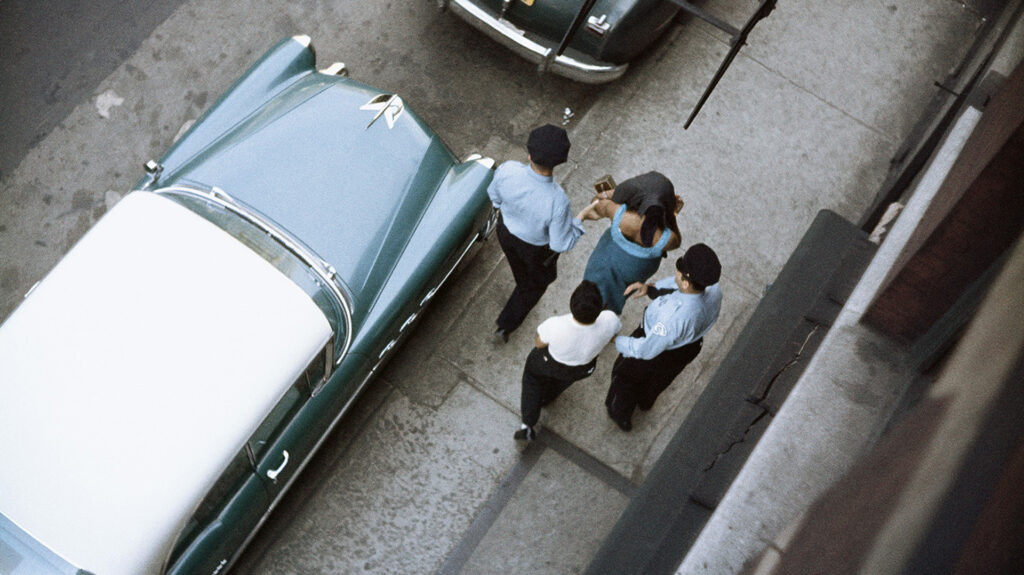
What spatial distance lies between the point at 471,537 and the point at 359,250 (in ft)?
5.70

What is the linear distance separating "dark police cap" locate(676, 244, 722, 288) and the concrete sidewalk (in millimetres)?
1490

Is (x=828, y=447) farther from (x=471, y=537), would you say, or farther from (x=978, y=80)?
(x=978, y=80)

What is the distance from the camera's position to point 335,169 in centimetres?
Result: 443

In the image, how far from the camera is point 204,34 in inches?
243

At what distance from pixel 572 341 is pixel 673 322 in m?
0.50

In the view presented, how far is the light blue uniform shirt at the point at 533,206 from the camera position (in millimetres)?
4230

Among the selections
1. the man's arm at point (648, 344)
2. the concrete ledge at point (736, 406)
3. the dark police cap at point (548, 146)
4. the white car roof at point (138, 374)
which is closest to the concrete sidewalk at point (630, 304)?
the concrete ledge at point (736, 406)

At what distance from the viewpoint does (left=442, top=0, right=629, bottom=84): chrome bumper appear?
5.72m

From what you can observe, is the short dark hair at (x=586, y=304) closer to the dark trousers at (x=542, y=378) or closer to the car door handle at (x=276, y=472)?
the dark trousers at (x=542, y=378)

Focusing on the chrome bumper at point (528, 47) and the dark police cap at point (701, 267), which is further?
the chrome bumper at point (528, 47)

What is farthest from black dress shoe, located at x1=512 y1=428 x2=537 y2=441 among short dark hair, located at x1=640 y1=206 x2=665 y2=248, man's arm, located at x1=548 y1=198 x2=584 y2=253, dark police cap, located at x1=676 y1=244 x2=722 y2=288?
dark police cap, located at x1=676 y1=244 x2=722 y2=288

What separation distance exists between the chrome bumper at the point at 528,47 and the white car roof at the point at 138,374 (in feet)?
8.92

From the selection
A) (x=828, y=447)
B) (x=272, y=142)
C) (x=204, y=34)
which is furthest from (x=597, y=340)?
(x=204, y=34)

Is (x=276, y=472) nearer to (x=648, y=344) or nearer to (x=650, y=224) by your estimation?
(x=648, y=344)
